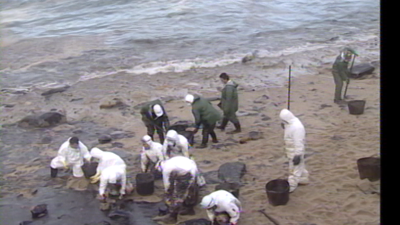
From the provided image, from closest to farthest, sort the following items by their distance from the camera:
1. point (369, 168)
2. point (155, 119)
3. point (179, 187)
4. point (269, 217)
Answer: point (269, 217) → point (179, 187) → point (369, 168) → point (155, 119)

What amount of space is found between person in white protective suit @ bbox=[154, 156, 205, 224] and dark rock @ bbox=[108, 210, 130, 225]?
485 millimetres

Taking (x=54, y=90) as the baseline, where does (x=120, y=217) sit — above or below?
below

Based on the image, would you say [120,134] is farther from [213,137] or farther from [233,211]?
Answer: [233,211]

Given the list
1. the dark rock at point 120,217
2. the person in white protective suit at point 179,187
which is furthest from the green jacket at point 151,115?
the dark rock at point 120,217

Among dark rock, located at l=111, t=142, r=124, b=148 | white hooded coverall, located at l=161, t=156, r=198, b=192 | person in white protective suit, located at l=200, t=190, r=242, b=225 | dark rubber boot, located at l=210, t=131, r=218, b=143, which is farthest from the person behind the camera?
dark rock, located at l=111, t=142, r=124, b=148

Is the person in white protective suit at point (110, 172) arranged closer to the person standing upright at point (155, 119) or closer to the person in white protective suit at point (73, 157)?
the person in white protective suit at point (73, 157)

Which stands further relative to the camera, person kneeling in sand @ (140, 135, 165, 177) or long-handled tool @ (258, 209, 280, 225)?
person kneeling in sand @ (140, 135, 165, 177)

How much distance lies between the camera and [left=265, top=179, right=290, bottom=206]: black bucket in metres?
7.74

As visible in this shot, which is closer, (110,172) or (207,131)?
(110,172)

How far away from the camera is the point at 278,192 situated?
771cm

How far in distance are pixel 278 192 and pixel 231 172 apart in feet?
5.07

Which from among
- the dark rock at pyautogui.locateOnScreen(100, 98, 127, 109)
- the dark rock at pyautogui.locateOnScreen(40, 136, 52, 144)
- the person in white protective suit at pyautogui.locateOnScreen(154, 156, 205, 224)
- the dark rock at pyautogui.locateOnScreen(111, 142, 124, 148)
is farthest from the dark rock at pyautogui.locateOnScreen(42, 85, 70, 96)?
the person in white protective suit at pyautogui.locateOnScreen(154, 156, 205, 224)

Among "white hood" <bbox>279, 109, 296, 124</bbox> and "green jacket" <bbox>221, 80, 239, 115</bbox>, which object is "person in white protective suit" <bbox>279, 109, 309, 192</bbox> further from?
"green jacket" <bbox>221, 80, 239, 115</bbox>

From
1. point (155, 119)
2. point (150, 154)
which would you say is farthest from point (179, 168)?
point (155, 119)
